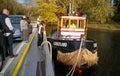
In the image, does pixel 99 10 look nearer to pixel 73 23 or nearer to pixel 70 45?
pixel 73 23

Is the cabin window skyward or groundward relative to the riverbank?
skyward

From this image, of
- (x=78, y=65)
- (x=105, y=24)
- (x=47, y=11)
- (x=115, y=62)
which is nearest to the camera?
(x=78, y=65)

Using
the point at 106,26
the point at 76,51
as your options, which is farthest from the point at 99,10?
the point at 76,51

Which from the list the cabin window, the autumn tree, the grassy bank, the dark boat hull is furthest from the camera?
Result: the autumn tree

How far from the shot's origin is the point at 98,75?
16344mm

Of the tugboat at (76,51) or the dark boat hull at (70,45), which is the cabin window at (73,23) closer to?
the tugboat at (76,51)

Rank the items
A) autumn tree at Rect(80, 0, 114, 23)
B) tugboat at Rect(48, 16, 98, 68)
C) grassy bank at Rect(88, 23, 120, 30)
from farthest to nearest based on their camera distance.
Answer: autumn tree at Rect(80, 0, 114, 23)
grassy bank at Rect(88, 23, 120, 30)
tugboat at Rect(48, 16, 98, 68)

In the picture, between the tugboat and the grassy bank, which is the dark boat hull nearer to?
the tugboat

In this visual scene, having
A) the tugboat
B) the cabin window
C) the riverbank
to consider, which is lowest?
the riverbank

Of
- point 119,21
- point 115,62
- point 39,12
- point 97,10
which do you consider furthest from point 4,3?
point 115,62

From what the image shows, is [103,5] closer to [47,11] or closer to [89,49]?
[47,11]

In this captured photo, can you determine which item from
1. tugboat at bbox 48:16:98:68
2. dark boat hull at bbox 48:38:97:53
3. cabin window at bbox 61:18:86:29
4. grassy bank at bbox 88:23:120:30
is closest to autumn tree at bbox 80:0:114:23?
grassy bank at bbox 88:23:120:30

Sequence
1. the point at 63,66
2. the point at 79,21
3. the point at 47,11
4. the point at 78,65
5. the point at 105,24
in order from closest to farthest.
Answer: the point at 78,65
the point at 63,66
the point at 79,21
the point at 105,24
the point at 47,11

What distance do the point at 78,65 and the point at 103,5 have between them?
196ft
